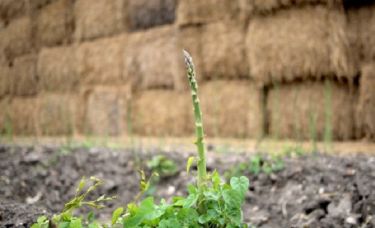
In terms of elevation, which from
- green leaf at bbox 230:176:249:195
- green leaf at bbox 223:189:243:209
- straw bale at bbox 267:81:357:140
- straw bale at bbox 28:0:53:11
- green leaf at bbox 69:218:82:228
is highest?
straw bale at bbox 28:0:53:11

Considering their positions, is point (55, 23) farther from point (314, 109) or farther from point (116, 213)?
point (116, 213)

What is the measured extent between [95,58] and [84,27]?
1.30 ft

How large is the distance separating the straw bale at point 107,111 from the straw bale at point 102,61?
0.12 metres

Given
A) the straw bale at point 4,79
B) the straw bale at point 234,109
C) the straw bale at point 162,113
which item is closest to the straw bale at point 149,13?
the straw bale at point 162,113

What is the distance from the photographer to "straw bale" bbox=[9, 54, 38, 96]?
22.5 ft

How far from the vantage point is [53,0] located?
6.46 m

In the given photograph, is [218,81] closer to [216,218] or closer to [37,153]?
[37,153]

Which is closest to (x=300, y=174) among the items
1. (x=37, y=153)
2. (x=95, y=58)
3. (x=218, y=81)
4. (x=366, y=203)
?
(x=366, y=203)

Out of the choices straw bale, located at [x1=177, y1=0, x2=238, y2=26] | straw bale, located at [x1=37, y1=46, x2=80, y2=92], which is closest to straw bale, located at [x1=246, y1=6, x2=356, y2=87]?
straw bale, located at [x1=177, y1=0, x2=238, y2=26]

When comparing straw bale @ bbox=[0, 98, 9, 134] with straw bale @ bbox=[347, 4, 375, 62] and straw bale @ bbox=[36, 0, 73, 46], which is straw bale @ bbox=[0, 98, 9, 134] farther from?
straw bale @ bbox=[347, 4, 375, 62]

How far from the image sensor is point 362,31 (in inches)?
149

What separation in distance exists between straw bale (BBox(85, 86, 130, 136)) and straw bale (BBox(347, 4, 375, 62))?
255 centimetres

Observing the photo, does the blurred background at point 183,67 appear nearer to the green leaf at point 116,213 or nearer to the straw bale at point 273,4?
the straw bale at point 273,4

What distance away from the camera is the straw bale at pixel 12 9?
22.5 feet
